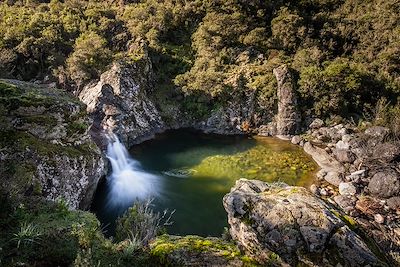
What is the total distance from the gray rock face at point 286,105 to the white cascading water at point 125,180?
44.9 ft

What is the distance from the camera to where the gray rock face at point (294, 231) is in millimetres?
6508

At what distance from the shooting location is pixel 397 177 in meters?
19.8

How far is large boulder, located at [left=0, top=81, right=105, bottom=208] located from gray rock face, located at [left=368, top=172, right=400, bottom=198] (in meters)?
16.7

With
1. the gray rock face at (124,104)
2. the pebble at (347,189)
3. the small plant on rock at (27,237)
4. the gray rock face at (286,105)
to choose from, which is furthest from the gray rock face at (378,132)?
the small plant on rock at (27,237)

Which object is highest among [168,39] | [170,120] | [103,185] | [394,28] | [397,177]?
[168,39]

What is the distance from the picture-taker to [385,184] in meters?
19.6

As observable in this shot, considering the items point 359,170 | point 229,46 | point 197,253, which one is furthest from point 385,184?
point 229,46

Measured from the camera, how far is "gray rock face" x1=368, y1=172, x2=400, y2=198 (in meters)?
19.2

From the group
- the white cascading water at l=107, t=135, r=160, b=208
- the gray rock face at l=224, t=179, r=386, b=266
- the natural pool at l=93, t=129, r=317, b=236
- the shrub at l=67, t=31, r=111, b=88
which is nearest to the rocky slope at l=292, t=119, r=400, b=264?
the natural pool at l=93, t=129, r=317, b=236

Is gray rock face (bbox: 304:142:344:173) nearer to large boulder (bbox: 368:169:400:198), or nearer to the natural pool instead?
the natural pool

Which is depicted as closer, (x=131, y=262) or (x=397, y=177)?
(x=131, y=262)

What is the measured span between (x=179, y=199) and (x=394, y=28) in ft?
94.4

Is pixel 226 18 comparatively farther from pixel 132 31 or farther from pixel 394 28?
pixel 394 28

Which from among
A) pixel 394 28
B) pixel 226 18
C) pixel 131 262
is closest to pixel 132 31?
pixel 226 18
